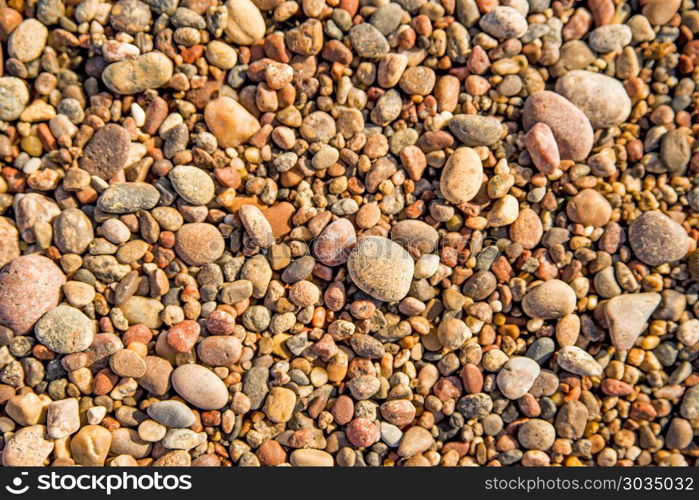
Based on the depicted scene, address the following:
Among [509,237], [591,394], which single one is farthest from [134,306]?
[591,394]

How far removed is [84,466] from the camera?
1896mm

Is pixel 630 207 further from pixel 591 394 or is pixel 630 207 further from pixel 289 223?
pixel 289 223

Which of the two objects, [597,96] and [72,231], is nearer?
[72,231]

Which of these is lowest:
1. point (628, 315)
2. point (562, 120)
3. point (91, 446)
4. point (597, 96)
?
point (91, 446)

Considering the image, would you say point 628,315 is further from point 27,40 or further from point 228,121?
point 27,40

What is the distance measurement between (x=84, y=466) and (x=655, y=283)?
8.50 feet

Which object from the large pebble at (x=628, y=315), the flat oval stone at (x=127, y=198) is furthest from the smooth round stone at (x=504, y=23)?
the flat oval stone at (x=127, y=198)

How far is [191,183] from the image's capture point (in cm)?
200

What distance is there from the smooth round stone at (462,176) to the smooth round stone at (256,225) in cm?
80

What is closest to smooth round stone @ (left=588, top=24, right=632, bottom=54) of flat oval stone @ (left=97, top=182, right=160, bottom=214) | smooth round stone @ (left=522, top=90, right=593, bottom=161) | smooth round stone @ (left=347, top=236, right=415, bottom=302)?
smooth round stone @ (left=522, top=90, right=593, bottom=161)

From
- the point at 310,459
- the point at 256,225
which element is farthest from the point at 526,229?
the point at 310,459

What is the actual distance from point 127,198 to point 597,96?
7.07 ft

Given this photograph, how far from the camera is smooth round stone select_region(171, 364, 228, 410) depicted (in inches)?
76.4

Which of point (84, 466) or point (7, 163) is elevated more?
point (7, 163)
